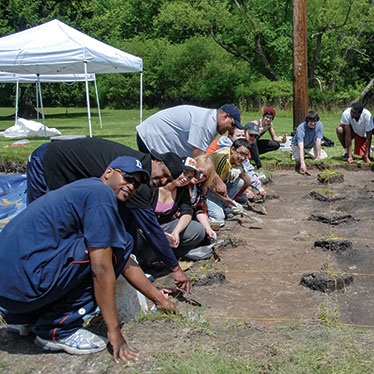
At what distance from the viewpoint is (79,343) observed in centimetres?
326

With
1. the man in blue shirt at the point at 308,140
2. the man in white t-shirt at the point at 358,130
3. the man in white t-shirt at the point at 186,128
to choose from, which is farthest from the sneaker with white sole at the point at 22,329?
the man in white t-shirt at the point at 358,130

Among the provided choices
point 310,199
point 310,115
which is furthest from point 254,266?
point 310,115

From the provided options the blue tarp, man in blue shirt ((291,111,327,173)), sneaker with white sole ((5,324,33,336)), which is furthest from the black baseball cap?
man in blue shirt ((291,111,327,173))

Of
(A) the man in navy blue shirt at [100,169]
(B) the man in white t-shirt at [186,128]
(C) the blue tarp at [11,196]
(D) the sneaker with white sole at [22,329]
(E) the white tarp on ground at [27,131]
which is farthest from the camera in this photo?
(E) the white tarp on ground at [27,131]

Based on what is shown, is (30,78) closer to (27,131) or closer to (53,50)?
(27,131)

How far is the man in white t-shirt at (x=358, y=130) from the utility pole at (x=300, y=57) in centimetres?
193

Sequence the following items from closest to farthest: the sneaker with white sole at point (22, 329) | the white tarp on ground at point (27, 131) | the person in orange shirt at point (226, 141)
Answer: the sneaker with white sole at point (22, 329), the person in orange shirt at point (226, 141), the white tarp on ground at point (27, 131)

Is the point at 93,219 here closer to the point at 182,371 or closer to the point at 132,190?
the point at 132,190

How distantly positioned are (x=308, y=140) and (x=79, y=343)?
8.59m

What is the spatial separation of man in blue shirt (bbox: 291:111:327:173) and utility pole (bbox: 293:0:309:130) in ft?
7.16

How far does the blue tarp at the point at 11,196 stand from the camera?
7.41m

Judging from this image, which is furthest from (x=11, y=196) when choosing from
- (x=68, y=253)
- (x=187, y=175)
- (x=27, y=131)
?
(x=27, y=131)

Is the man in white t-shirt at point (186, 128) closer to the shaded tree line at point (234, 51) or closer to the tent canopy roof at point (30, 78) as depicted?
the tent canopy roof at point (30, 78)

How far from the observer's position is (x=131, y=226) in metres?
3.74
